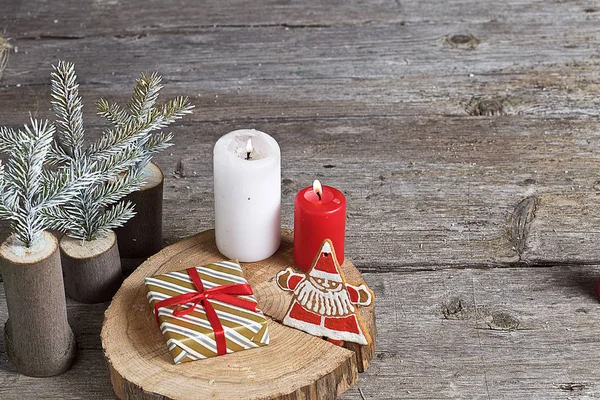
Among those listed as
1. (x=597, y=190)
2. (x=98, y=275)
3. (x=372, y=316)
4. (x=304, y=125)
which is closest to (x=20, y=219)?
(x=98, y=275)

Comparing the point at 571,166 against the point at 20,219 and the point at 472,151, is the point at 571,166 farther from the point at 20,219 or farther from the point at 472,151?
the point at 20,219

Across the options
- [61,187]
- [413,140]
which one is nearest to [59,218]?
[61,187]

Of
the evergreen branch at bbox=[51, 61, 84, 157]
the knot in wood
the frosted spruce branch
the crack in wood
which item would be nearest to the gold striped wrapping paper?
the frosted spruce branch

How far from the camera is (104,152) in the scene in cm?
114

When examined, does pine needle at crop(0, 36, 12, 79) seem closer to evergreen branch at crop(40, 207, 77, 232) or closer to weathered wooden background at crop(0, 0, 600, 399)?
weathered wooden background at crop(0, 0, 600, 399)

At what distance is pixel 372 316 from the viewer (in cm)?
113

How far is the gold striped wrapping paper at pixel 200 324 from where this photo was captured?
1037mm

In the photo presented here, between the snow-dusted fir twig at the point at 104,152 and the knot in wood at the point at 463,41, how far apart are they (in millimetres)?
964

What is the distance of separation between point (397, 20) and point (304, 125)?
1.68 feet

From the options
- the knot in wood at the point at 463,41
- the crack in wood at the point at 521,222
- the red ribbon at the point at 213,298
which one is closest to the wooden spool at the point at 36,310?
the red ribbon at the point at 213,298

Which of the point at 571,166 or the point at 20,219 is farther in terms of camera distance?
the point at 571,166

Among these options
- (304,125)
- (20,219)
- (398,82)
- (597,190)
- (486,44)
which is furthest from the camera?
(486,44)

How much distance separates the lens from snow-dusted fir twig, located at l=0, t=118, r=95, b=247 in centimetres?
102

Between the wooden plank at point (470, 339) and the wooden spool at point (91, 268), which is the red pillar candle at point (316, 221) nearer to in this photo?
the wooden plank at point (470, 339)
